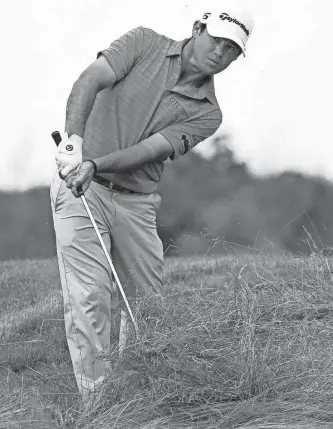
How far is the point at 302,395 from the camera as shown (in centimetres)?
371

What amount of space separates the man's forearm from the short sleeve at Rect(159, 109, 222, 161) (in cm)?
56

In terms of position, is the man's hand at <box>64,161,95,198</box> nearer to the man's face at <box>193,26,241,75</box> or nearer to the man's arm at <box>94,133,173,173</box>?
the man's arm at <box>94,133,173,173</box>

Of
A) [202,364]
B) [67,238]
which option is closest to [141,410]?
[202,364]

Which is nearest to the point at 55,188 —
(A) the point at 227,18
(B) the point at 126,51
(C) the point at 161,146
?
(C) the point at 161,146

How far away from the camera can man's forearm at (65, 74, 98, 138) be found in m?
4.40

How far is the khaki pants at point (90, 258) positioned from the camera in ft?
14.5

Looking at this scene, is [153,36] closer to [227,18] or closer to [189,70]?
[189,70]

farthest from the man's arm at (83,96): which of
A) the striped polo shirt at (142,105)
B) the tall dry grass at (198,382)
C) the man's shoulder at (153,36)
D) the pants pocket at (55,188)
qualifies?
the tall dry grass at (198,382)

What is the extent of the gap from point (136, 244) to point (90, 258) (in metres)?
0.43

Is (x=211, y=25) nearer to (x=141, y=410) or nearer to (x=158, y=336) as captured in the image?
(x=158, y=336)

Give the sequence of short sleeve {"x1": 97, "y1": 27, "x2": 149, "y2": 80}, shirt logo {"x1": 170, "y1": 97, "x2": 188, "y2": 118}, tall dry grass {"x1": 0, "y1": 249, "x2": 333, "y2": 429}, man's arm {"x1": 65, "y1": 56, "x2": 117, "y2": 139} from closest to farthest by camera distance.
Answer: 1. tall dry grass {"x1": 0, "y1": 249, "x2": 333, "y2": 429}
2. man's arm {"x1": 65, "y1": 56, "x2": 117, "y2": 139}
3. short sleeve {"x1": 97, "y1": 27, "x2": 149, "y2": 80}
4. shirt logo {"x1": 170, "y1": 97, "x2": 188, "y2": 118}


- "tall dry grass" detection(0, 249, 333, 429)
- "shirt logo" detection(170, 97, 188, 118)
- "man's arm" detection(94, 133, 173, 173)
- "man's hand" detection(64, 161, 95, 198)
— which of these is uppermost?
"shirt logo" detection(170, 97, 188, 118)

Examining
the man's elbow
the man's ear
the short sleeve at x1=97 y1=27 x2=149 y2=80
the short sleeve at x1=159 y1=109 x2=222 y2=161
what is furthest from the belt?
the man's ear

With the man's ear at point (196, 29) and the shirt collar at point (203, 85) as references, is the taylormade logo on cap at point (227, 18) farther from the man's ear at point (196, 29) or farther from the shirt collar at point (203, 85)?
A: the shirt collar at point (203, 85)
